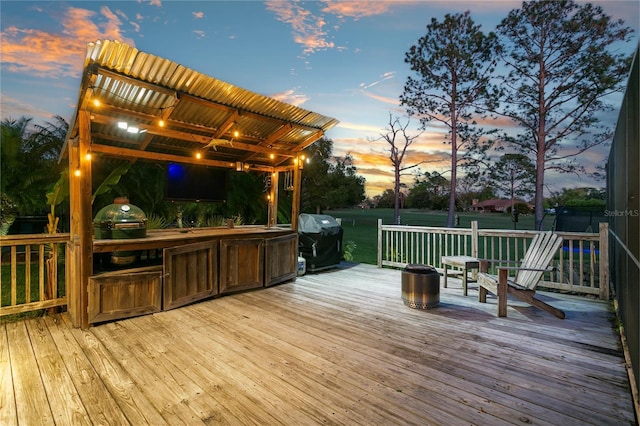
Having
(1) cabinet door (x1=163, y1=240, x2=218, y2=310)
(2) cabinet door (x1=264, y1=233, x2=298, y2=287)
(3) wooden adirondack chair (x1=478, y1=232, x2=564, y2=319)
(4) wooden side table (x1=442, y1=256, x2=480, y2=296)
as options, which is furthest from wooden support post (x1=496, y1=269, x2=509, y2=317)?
(1) cabinet door (x1=163, y1=240, x2=218, y2=310)

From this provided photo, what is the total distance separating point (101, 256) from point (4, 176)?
4.60 metres

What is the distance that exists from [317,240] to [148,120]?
12.6ft

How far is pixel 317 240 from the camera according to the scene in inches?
268

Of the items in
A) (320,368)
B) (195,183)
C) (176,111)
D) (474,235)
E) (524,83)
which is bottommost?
(320,368)

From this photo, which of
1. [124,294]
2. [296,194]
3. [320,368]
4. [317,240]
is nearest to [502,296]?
[320,368]

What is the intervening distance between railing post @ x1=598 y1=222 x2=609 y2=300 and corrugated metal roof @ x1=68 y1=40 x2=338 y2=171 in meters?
4.48

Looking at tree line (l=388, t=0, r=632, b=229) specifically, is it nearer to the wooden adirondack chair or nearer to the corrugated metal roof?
the wooden adirondack chair

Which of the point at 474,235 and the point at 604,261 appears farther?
the point at 474,235

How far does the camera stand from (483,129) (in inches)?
508

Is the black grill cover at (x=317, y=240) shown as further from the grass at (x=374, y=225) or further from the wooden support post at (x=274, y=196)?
the grass at (x=374, y=225)

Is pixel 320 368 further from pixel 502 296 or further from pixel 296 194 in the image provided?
pixel 296 194

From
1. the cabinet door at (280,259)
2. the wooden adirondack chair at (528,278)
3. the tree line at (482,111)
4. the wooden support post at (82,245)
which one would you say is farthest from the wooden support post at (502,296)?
the tree line at (482,111)

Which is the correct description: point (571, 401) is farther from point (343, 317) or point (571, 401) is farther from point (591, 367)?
point (343, 317)

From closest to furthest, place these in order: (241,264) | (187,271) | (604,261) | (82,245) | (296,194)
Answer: (82,245) → (187,271) → (604,261) → (241,264) → (296,194)
